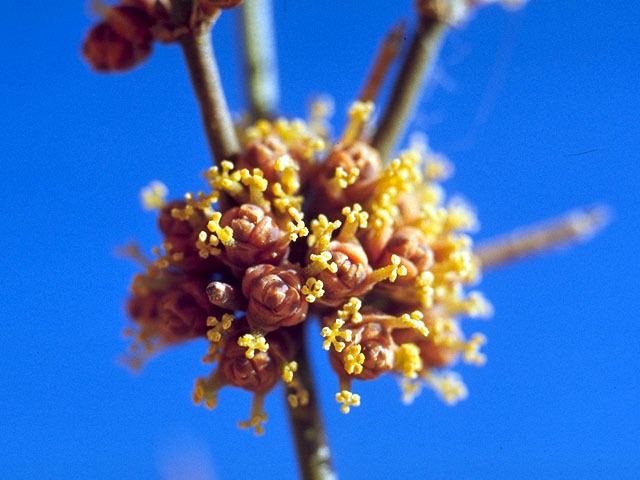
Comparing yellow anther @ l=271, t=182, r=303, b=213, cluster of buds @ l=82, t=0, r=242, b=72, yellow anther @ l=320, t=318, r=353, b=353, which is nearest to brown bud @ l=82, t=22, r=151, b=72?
cluster of buds @ l=82, t=0, r=242, b=72

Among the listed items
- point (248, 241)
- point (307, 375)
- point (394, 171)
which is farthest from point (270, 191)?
point (307, 375)

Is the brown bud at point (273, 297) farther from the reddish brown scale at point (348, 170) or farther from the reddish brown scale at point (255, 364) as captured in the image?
the reddish brown scale at point (348, 170)

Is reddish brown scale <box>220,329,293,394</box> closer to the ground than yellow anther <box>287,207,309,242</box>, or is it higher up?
closer to the ground

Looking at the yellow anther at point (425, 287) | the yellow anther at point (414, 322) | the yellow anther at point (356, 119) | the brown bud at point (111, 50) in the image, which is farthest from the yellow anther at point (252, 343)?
the brown bud at point (111, 50)

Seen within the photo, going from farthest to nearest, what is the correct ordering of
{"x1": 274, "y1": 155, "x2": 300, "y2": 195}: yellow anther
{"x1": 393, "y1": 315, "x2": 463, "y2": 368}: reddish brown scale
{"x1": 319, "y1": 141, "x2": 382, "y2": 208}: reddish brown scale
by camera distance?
{"x1": 393, "y1": 315, "x2": 463, "y2": 368}: reddish brown scale, {"x1": 319, "y1": 141, "x2": 382, "y2": 208}: reddish brown scale, {"x1": 274, "y1": 155, "x2": 300, "y2": 195}: yellow anther

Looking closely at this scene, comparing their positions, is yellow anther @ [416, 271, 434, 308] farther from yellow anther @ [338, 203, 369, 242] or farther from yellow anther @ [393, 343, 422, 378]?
yellow anther @ [338, 203, 369, 242]

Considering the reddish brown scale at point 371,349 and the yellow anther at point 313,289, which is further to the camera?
the reddish brown scale at point 371,349

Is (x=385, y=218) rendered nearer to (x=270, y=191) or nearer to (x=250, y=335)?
(x=270, y=191)
